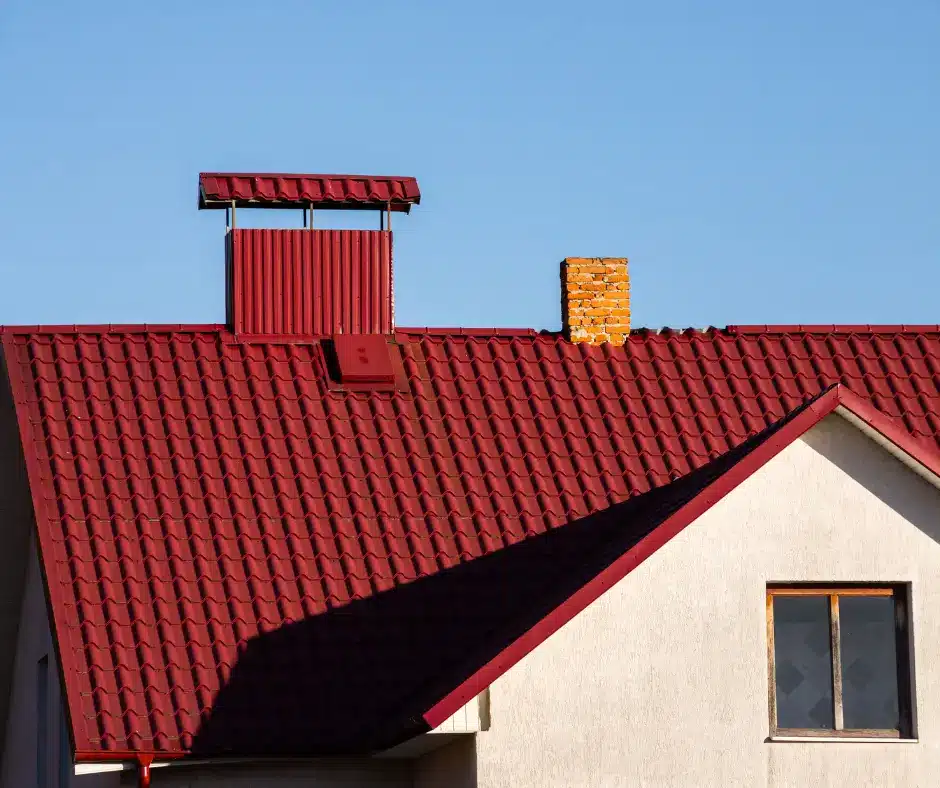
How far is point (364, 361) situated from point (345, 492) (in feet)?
6.71

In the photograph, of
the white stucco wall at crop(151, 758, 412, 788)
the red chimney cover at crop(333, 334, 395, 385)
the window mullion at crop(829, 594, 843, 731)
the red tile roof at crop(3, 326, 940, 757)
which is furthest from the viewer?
the red chimney cover at crop(333, 334, 395, 385)

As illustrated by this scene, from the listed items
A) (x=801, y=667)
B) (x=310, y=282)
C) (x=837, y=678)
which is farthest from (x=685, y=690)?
(x=310, y=282)

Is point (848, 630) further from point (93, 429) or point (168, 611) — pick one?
point (93, 429)

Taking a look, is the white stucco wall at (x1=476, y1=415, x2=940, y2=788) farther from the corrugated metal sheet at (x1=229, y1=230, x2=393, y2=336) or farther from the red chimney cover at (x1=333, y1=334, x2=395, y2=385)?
the corrugated metal sheet at (x1=229, y1=230, x2=393, y2=336)

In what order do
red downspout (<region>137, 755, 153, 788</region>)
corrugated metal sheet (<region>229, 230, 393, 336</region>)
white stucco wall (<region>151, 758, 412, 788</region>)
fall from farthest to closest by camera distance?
1. corrugated metal sheet (<region>229, 230, 393, 336</region>)
2. white stucco wall (<region>151, 758, 412, 788</region>)
3. red downspout (<region>137, 755, 153, 788</region>)

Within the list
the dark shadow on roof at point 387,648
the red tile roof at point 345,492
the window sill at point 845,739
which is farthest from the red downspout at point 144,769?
the window sill at point 845,739

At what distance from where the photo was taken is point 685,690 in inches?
565

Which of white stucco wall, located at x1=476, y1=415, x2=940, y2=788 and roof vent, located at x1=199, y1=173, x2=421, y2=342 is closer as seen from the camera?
white stucco wall, located at x1=476, y1=415, x2=940, y2=788

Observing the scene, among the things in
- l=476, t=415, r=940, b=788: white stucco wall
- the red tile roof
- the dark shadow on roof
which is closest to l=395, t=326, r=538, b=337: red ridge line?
the red tile roof

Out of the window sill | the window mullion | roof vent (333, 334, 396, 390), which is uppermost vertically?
roof vent (333, 334, 396, 390)

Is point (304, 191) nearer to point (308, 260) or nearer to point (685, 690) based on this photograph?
point (308, 260)

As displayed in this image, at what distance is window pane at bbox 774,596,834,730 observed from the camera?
14.5 metres

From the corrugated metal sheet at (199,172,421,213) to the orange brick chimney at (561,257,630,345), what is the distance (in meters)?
2.14

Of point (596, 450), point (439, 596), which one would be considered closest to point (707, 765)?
point (439, 596)
